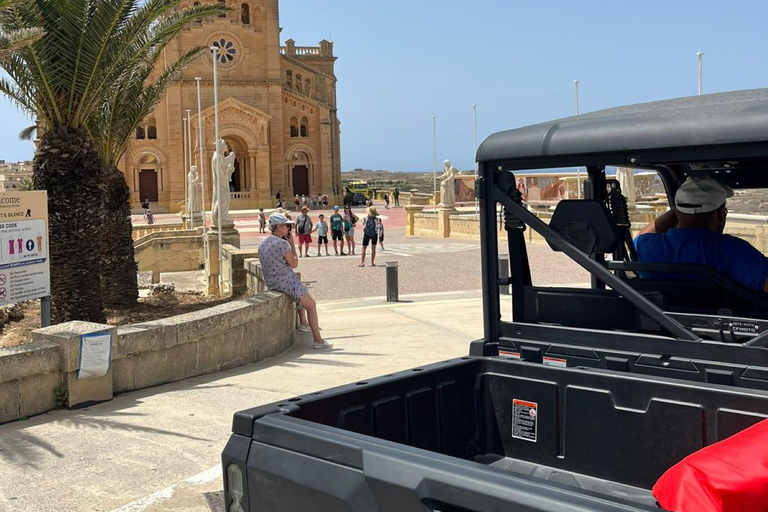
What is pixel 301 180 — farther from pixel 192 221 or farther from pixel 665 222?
pixel 665 222

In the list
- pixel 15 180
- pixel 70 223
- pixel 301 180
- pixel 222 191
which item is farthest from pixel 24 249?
pixel 301 180

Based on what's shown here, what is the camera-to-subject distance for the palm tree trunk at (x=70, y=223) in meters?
10.4

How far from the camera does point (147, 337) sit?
759 cm

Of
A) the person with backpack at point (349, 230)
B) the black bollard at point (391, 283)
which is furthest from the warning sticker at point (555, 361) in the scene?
the person with backpack at point (349, 230)

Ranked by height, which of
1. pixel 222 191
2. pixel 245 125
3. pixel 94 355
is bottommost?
pixel 94 355

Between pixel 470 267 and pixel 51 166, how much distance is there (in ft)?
42.4

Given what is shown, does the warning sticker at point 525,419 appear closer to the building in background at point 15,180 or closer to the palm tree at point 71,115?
the building in background at point 15,180

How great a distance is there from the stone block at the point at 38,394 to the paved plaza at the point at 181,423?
0.26 feet

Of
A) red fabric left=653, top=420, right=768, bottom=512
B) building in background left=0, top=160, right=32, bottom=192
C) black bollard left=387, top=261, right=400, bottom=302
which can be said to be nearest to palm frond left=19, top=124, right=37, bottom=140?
building in background left=0, top=160, right=32, bottom=192

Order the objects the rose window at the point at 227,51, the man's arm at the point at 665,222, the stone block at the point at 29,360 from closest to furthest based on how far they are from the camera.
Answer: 1. the man's arm at the point at 665,222
2. the stone block at the point at 29,360
3. the rose window at the point at 227,51

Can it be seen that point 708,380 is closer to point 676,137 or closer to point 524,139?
point 676,137

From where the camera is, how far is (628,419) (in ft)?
10.2

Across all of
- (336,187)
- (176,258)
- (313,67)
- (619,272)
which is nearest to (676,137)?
(619,272)

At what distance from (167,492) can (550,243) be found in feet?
9.60
